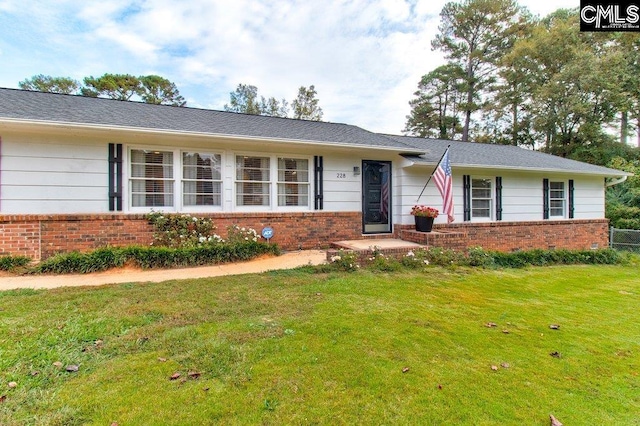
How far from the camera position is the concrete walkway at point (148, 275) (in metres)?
4.65

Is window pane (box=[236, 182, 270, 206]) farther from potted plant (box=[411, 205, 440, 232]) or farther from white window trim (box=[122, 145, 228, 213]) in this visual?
potted plant (box=[411, 205, 440, 232])

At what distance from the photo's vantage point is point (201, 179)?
7.24 m

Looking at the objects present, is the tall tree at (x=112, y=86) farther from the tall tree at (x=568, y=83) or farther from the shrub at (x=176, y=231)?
the tall tree at (x=568, y=83)

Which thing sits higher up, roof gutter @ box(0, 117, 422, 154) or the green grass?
roof gutter @ box(0, 117, 422, 154)

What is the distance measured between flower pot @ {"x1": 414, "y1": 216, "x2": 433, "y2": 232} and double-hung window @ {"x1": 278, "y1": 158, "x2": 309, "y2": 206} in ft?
9.77

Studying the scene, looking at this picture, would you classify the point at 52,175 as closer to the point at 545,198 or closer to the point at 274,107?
the point at 545,198

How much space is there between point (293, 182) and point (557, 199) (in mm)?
9457

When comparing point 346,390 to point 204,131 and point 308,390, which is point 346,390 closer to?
point 308,390

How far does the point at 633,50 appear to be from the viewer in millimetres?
16281

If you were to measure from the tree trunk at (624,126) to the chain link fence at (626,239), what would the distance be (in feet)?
32.4

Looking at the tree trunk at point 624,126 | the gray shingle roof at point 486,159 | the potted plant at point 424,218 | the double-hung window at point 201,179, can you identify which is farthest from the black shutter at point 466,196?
the tree trunk at point 624,126

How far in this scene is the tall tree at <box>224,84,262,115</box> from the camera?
26375mm

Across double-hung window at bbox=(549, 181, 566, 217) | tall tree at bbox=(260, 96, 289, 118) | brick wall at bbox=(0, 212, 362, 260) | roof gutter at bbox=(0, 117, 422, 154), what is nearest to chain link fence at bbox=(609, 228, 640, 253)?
double-hung window at bbox=(549, 181, 566, 217)

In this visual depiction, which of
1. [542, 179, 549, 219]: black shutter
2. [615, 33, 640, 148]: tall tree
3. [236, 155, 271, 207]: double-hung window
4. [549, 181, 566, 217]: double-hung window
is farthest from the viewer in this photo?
[615, 33, 640, 148]: tall tree
